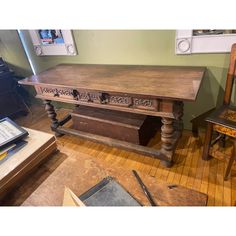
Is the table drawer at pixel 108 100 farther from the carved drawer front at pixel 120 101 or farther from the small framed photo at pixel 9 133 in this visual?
the small framed photo at pixel 9 133

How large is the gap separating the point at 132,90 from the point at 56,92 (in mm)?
851

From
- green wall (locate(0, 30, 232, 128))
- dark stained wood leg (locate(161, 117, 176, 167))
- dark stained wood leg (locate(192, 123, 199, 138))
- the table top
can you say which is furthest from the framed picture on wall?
dark stained wood leg (locate(192, 123, 199, 138))

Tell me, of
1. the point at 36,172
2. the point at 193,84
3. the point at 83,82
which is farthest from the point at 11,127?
the point at 193,84

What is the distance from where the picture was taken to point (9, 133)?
3.18ft

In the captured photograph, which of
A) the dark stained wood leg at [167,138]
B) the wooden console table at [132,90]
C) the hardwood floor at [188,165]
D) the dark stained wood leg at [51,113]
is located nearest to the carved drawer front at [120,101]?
the wooden console table at [132,90]

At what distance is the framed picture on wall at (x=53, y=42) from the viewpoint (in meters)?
2.26

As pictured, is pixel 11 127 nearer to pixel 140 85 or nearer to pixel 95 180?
pixel 95 180

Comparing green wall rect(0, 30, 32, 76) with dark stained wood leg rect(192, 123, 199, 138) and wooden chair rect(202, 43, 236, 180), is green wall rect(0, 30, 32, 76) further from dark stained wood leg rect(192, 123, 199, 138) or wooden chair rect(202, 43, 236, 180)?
wooden chair rect(202, 43, 236, 180)

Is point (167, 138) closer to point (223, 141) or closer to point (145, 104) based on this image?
point (145, 104)

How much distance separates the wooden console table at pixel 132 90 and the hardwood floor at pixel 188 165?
114 millimetres

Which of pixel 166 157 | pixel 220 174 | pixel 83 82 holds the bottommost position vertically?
pixel 220 174

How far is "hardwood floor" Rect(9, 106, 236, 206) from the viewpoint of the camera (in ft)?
4.81
